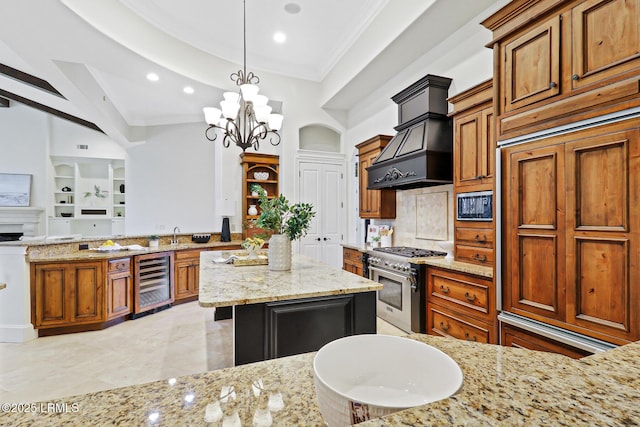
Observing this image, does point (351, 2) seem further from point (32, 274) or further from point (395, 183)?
point (32, 274)

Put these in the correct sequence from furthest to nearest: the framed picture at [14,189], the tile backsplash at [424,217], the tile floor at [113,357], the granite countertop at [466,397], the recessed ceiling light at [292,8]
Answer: the framed picture at [14,189] < the recessed ceiling light at [292,8] < the tile backsplash at [424,217] < the tile floor at [113,357] < the granite countertop at [466,397]

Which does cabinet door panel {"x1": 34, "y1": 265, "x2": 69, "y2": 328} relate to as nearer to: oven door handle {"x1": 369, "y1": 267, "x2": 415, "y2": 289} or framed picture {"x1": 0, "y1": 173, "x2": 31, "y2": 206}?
oven door handle {"x1": 369, "y1": 267, "x2": 415, "y2": 289}

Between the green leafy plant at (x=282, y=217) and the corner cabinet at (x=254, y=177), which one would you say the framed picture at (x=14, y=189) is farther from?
the green leafy plant at (x=282, y=217)

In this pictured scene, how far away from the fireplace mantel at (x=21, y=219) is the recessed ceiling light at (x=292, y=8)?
767 cm

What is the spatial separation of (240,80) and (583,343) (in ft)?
12.5

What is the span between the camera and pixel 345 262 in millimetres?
4844

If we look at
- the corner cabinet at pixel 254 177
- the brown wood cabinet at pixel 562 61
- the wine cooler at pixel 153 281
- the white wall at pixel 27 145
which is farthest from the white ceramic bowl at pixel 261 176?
the white wall at pixel 27 145

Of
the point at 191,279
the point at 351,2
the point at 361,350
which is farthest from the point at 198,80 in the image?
the point at 361,350

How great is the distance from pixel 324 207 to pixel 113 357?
11.9ft

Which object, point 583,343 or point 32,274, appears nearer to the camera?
point 583,343

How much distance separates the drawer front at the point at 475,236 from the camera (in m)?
2.73

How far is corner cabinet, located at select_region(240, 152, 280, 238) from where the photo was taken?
5.43 metres

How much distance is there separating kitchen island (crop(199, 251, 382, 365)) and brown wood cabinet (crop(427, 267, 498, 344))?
3.48ft

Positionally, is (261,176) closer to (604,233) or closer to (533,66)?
(533,66)
